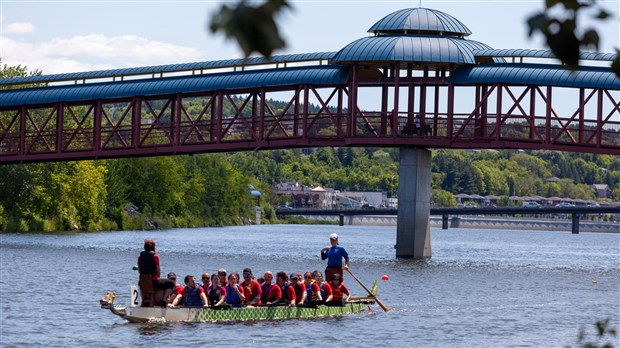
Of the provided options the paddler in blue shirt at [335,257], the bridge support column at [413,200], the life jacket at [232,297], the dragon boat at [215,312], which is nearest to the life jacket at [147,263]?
the dragon boat at [215,312]

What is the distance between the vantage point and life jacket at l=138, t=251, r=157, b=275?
2917 centimetres

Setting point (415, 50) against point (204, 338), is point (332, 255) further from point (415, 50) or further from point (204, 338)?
point (415, 50)

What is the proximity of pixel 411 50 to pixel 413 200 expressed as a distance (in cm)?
738

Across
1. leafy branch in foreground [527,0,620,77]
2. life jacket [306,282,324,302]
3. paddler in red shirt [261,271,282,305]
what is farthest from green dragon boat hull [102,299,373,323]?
leafy branch in foreground [527,0,620,77]

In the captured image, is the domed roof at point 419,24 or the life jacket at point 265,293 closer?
the life jacket at point 265,293

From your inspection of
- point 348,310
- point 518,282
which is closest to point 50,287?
point 348,310

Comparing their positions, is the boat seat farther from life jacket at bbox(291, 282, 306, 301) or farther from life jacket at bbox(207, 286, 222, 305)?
life jacket at bbox(291, 282, 306, 301)

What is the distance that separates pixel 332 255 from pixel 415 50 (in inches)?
1121

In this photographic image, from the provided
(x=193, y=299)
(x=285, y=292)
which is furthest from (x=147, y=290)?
(x=285, y=292)

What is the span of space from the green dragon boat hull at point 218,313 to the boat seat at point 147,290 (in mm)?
257

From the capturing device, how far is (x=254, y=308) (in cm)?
3225

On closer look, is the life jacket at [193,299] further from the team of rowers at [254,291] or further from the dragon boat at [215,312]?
the dragon boat at [215,312]

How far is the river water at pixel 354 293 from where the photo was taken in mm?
29844

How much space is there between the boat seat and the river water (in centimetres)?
55
